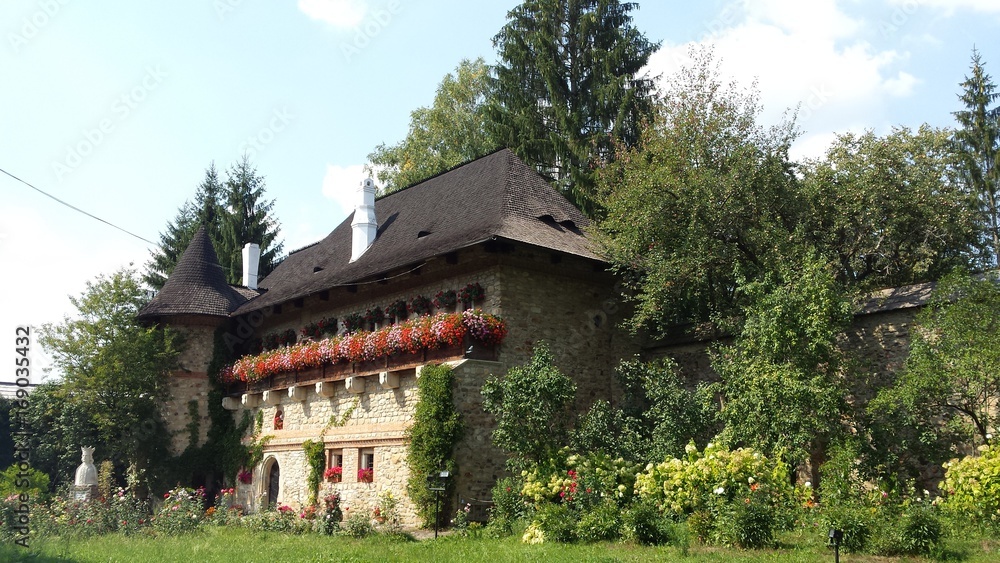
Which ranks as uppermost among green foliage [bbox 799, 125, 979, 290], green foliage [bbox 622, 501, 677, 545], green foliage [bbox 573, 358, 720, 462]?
green foliage [bbox 799, 125, 979, 290]

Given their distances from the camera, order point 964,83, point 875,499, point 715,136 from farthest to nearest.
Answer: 1. point 964,83
2. point 715,136
3. point 875,499

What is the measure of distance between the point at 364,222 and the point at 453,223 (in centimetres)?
392

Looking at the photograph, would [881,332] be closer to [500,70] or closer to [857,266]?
[857,266]

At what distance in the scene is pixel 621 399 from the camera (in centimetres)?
1931

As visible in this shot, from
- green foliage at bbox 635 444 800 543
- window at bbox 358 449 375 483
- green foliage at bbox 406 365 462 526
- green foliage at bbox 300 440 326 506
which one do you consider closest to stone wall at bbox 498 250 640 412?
green foliage at bbox 406 365 462 526

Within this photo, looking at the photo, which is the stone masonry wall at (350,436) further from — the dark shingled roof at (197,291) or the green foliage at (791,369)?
the green foliage at (791,369)

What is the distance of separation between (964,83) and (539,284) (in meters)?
18.7

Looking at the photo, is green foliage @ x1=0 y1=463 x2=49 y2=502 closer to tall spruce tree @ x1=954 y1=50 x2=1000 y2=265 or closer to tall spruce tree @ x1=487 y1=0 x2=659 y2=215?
tall spruce tree @ x1=487 y1=0 x2=659 y2=215

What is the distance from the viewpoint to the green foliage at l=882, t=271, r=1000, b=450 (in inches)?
512

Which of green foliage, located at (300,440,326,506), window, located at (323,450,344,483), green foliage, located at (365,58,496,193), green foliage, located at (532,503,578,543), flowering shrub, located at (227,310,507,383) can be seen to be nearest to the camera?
green foliage, located at (532,503,578,543)

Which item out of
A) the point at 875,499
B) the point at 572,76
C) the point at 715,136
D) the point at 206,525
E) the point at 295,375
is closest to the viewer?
the point at 875,499

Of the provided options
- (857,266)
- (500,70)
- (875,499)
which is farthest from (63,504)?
(500,70)

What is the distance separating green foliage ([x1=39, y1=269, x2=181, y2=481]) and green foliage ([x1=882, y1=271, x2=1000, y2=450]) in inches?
746

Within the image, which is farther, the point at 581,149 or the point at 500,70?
the point at 500,70
